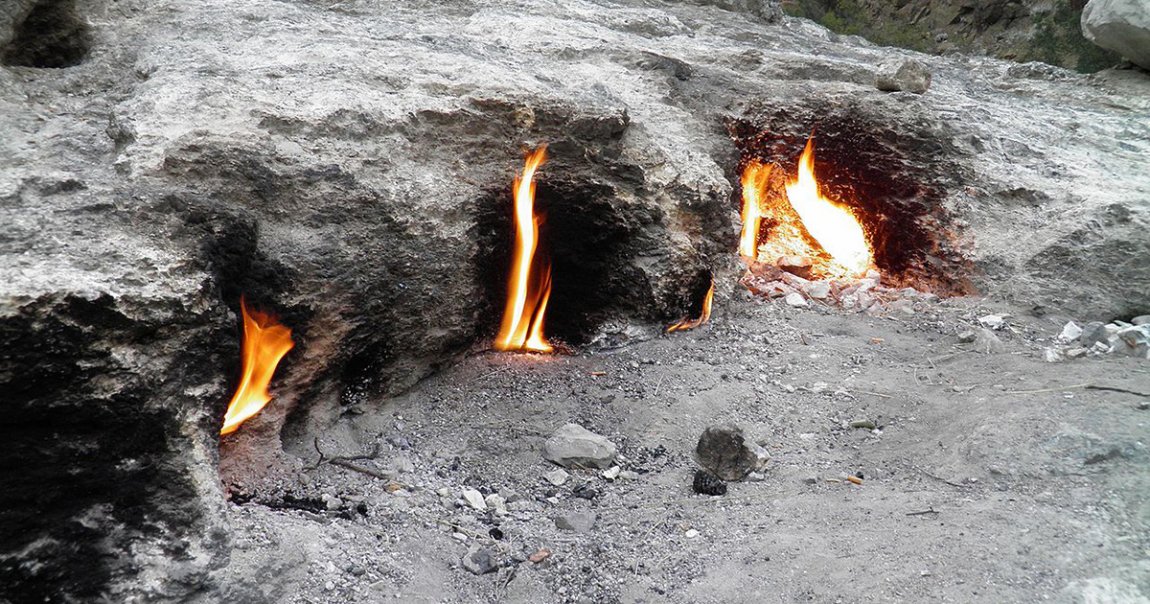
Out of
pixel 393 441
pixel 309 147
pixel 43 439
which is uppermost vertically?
pixel 309 147

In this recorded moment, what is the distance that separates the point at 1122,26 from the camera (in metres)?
6.58

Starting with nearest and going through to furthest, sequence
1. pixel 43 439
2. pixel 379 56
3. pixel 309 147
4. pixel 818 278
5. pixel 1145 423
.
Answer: pixel 43 439, pixel 1145 423, pixel 309 147, pixel 379 56, pixel 818 278

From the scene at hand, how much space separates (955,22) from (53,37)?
16.6 meters

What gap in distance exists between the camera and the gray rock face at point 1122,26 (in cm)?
646

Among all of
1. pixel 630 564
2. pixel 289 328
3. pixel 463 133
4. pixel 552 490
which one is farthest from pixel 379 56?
pixel 630 564

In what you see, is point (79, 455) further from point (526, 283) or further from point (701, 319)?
point (701, 319)

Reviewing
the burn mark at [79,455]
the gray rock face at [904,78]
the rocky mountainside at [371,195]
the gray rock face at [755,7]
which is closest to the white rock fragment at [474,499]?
the rocky mountainside at [371,195]

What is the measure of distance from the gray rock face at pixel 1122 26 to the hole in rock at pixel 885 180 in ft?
7.40

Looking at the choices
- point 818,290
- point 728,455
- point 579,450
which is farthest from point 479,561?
point 818,290

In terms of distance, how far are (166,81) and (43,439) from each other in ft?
6.48

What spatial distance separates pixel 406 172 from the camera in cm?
423

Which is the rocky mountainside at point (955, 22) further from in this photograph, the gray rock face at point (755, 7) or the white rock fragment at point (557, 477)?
the white rock fragment at point (557, 477)

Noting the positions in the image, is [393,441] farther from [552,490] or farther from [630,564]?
[630,564]

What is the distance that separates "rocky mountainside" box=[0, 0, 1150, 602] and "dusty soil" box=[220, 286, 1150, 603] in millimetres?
317
